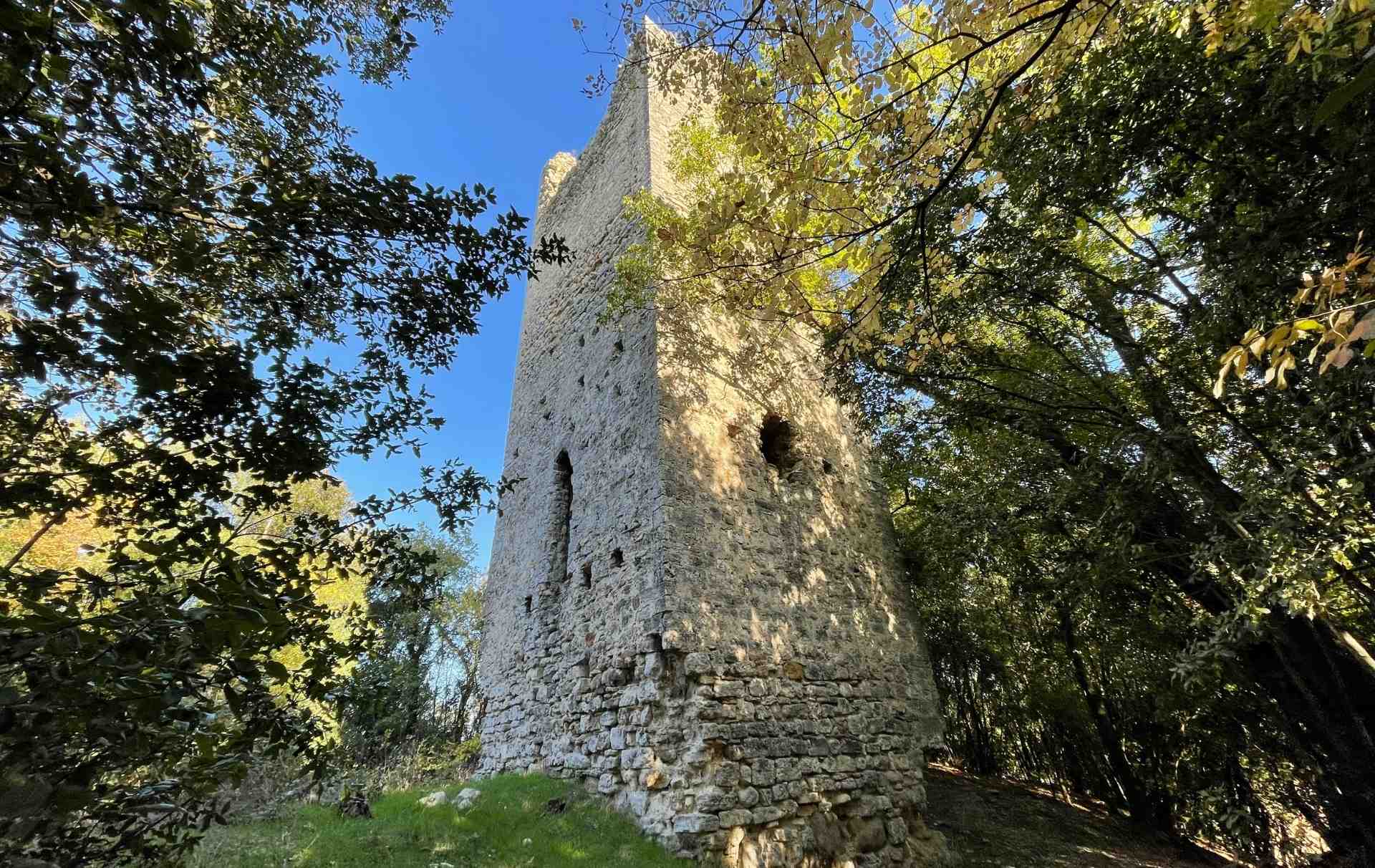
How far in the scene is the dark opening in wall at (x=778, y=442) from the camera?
768cm

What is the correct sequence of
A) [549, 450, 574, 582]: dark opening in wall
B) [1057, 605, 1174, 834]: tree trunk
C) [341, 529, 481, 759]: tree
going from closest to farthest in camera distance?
[549, 450, 574, 582]: dark opening in wall
[1057, 605, 1174, 834]: tree trunk
[341, 529, 481, 759]: tree

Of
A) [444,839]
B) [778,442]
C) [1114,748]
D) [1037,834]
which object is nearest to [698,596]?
[444,839]

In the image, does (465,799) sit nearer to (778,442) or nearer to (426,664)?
(778,442)

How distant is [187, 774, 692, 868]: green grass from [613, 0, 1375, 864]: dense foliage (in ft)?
14.2

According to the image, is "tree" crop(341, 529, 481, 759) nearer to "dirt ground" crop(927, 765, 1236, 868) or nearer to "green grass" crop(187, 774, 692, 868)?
"green grass" crop(187, 774, 692, 868)

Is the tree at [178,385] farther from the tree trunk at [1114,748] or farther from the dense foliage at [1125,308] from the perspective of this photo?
the tree trunk at [1114,748]

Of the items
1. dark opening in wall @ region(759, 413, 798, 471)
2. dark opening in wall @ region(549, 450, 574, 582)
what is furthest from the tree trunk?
dark opening in wall @ region(549, 450, 574, 582)

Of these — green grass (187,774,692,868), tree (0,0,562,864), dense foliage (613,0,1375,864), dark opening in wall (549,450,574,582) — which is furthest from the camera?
dark opening in wall (549,450,574,582)

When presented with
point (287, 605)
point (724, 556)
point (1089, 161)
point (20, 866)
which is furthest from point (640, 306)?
point (20, 866)

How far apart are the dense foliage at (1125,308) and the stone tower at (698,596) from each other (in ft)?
3.33

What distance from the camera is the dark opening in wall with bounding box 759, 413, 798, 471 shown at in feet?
25.2

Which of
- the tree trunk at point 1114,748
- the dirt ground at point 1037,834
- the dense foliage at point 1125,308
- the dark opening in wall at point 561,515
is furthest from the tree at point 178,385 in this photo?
the tree trunk at point 1114,748

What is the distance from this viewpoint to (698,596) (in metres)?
5.55

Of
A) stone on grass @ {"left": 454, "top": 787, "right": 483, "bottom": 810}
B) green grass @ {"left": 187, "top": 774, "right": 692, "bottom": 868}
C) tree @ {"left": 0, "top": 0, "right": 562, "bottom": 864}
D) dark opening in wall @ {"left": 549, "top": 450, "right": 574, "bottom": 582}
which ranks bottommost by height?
green grass @ {"left": 187, "top": 774, "right": 692, "bottom": 868}
